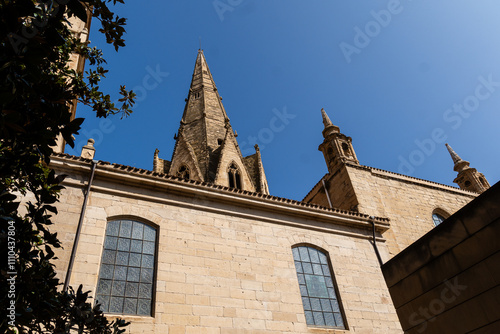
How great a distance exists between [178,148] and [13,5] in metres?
21.1

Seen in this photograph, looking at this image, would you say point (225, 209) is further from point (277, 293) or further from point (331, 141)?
point (331, 141)

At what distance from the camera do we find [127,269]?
8406 millimetres

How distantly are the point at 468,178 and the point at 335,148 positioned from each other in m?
9.97

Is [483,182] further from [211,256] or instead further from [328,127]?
[211,256]

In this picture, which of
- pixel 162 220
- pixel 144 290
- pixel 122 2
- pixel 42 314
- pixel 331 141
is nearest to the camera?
pixel 42 314

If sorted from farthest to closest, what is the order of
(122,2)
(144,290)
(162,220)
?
(162,220), (144,290), (122,2)

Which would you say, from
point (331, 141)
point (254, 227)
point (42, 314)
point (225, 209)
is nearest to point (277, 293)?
point (254, 227)

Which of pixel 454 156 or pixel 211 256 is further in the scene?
pixel 454 156

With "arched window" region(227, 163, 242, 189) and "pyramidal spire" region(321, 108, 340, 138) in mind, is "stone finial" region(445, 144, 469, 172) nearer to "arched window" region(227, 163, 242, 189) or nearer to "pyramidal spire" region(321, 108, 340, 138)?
"pyramidal spire" region(321, 108, 340, 138)

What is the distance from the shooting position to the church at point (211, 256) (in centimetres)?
804

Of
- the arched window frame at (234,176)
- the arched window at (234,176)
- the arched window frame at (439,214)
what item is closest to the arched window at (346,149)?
the arched window frame at (439,214)

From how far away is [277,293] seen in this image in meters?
9.34

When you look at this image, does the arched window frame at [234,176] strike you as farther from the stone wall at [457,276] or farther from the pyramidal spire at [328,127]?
the stone wall at [457,276]

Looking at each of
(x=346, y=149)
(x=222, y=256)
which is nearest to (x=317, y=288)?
(x=222, y=256)
